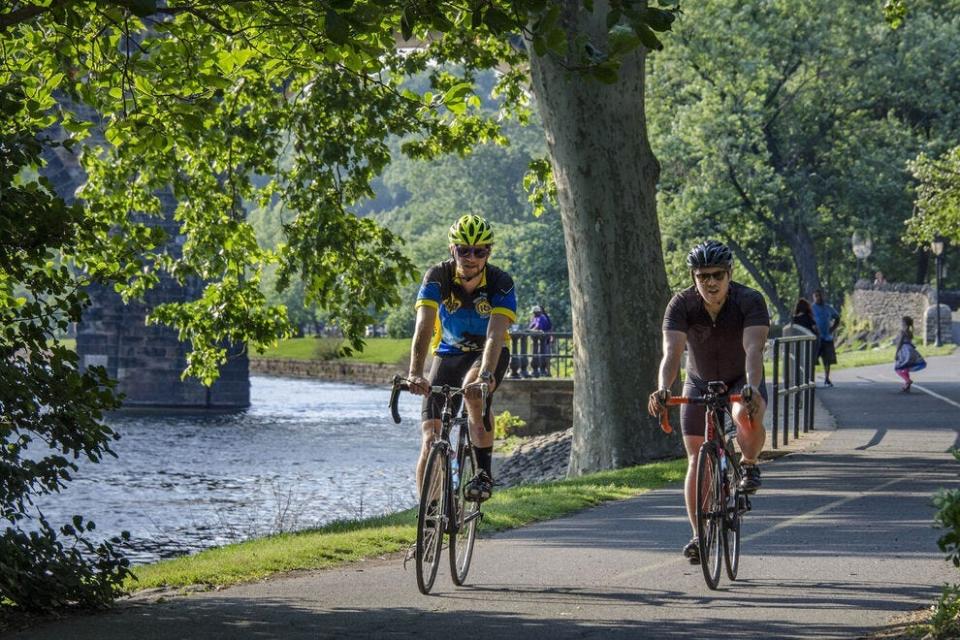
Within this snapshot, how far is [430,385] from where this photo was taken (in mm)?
8328

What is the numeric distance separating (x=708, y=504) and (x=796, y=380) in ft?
34.7

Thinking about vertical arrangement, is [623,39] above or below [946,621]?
above

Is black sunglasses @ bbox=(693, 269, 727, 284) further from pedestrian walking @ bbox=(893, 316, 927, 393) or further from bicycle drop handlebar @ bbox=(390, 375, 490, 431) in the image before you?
pedestrian walking @ bbox=(893, 316, 927, 393)

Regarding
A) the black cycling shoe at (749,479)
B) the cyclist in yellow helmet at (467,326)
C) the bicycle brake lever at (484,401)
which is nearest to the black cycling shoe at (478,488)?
the cyclist in yellow helmet at (467,326)

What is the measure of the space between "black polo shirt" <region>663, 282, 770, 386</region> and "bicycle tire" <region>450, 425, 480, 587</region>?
1255 millimetres

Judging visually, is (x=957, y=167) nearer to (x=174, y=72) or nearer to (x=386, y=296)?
(x=386, y=296)

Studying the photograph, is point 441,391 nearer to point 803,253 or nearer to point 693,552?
point 693,552

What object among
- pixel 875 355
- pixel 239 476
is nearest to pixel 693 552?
pixel 239 476

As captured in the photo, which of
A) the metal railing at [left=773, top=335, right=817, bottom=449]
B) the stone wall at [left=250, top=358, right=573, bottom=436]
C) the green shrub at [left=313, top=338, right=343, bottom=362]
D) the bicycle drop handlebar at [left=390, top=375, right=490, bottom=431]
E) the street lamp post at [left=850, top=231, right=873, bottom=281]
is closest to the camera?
the bicycle drop handlebar at [left=390, top=375, right=490, bottom=431]

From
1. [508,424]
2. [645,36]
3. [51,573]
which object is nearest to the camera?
[645,36]

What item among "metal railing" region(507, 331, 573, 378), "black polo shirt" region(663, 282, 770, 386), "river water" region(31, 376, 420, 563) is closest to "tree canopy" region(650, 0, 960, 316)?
"river water" region(31, 376, 420, 563)

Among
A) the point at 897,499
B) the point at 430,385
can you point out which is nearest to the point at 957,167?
the point at 897,499

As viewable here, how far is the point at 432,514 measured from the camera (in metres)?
8.22

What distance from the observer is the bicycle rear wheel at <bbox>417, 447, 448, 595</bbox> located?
8.11 metres
